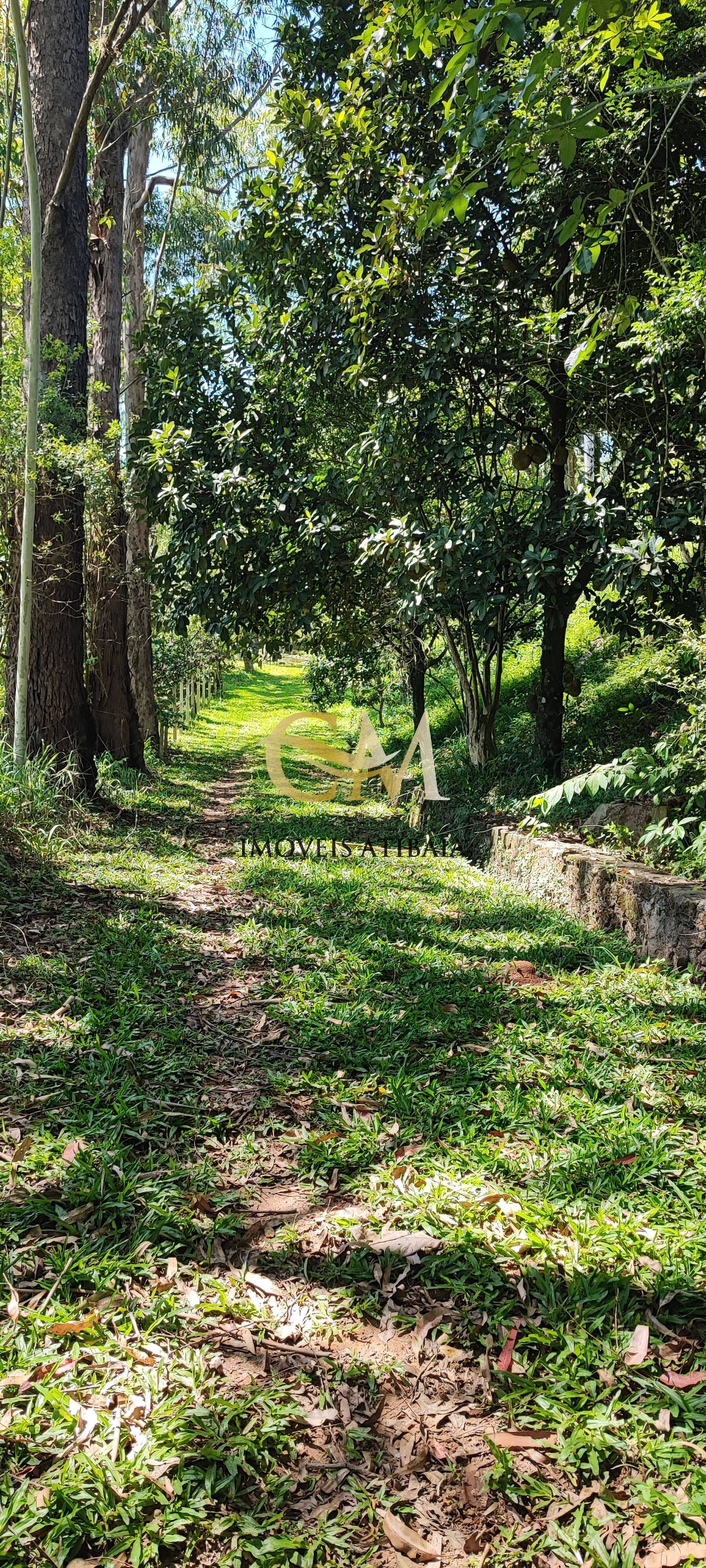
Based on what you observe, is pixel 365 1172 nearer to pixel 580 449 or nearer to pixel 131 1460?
pixel 131 1460

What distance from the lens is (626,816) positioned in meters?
5.82

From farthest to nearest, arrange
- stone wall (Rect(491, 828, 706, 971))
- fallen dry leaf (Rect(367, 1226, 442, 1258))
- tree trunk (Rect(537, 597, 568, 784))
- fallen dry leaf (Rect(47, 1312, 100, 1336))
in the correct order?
1. tree trunk (Rect(537, 597, 568, 784))
2. stone wall (Rect(491, 828, 706, 971))
3. fallen dry leaf (Rect(367, 1226, 442, 1258))
4. fallen dry leaf (Rect(47, 1312, 100, 1336))

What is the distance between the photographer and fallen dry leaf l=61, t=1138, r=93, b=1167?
270 centimetres

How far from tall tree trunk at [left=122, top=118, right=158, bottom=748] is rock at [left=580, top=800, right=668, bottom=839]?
6694 millimetres

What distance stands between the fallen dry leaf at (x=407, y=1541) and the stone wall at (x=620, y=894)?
10.1ft

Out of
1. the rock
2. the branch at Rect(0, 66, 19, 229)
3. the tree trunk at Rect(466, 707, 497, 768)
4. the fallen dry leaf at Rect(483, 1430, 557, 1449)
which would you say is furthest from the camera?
the tree trunk at Rect(466, 707, 497, 768)

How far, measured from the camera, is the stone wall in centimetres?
435

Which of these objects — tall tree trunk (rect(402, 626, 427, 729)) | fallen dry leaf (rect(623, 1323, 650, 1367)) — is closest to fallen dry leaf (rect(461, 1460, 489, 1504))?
fallen dry leaf (rect(623, 1323, 650, 1367))

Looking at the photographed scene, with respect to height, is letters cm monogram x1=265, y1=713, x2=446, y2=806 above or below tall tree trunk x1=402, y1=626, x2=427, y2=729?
below

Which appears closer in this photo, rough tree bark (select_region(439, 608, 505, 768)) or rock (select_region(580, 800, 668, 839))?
rock (select_region(580, 800, 668, 839))

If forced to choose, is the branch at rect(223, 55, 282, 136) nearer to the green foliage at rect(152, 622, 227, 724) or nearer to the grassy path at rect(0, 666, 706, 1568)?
the green foliage at rect(152, 622, 227, 724)

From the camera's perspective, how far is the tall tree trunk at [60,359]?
7.00 m

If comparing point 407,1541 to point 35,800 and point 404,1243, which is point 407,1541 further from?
point 35,800

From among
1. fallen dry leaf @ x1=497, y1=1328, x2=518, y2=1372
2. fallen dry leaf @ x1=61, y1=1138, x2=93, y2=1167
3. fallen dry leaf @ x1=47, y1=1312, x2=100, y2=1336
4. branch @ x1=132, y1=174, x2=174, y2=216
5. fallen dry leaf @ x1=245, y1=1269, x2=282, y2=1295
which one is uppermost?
branch @ x1=132, y1=174, x2=174, y2=216
